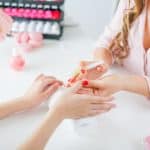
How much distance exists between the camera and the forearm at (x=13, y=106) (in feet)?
2.30

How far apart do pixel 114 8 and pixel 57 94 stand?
0.49 m

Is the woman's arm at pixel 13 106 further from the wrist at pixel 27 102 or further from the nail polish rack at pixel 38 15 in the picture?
the nail polish rack at pixel 38 15

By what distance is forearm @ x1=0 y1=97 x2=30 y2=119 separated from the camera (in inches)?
27.6

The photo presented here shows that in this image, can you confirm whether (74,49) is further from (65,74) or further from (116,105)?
(116,105)

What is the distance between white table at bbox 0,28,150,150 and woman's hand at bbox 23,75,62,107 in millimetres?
19

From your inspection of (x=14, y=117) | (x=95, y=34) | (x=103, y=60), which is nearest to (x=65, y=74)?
(x=103, y=60)

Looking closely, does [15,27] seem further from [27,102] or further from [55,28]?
[27,102]

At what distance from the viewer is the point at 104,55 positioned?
899 mm

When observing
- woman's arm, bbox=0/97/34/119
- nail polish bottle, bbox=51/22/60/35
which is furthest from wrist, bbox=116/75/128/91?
nail polish bottle, bbox=51/22/60/35

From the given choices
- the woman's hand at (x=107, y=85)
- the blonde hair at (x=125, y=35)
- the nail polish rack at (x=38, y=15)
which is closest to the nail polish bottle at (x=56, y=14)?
the nail polish rack at (x=38, y=15)

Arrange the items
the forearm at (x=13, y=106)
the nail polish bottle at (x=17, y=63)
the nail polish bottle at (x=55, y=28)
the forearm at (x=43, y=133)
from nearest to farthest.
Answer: the forearm at (x=43, y=133) < the forearm at (x=13, y=106) < the nail polish bottle at (x=17, y=63) < the nail polish bottle at (x=55, y=28)

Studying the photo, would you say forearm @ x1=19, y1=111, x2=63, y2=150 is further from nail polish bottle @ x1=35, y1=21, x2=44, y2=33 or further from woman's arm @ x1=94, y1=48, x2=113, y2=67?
nail polish bottle @ x1=35, y1=21, x2=44, y2=33

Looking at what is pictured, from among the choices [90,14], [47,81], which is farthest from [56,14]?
[47,81]

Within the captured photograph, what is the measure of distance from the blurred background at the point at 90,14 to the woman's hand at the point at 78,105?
0.47 m
